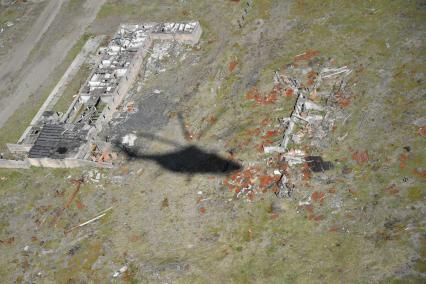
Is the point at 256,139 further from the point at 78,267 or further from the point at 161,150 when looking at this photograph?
the point at 78,267

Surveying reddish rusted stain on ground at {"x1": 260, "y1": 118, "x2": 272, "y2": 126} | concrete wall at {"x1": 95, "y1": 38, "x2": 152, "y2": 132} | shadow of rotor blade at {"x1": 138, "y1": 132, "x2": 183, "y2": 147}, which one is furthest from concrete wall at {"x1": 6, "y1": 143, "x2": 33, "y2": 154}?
reddish rusted stain on ground at {"x1": 260, "y1": 118, "x2": 272, "y2": 126}

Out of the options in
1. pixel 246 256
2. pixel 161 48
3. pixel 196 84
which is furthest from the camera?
pixel 161 48

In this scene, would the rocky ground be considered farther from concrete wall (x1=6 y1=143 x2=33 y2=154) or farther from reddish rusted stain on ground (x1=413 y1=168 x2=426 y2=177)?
concrete wall (x1=6 y1=143 x2=33 y2=154)

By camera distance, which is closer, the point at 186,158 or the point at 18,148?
the point at 186,158

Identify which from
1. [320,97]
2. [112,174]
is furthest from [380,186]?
[112,174]

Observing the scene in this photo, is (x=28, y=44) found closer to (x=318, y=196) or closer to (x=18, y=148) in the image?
(x=18, y=148)

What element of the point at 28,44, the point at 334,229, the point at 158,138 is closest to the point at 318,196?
the point at 334,229
